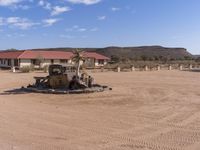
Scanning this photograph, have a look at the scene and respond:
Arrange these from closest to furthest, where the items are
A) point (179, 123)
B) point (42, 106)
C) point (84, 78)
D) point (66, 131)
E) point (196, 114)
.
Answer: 1. point (66, 131)
2. point (179, 123)
3. point (196, 114)
4. point (42, 106)
5. point (84, 78)

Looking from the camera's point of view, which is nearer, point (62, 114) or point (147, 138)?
point (147, 138)

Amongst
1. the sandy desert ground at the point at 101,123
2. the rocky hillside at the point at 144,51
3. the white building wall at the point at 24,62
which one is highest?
the rocky hillside at the point at 144,51

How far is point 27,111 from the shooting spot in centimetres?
1605

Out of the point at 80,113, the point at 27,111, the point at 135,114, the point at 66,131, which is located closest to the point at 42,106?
the point at 27,111

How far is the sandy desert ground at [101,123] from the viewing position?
33.7ft

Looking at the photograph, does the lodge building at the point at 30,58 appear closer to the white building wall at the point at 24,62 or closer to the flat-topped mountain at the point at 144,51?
the white building wall at the point at 24,62

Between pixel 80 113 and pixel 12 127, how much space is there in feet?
12.1

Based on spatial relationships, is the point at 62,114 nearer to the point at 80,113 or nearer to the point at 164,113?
Result: the point at 80,113

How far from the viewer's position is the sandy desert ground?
1027cm

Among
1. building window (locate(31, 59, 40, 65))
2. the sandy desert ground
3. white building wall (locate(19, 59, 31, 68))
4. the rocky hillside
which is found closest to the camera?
the sandy desert ground

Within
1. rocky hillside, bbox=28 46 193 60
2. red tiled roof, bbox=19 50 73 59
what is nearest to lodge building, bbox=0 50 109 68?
red tiled roof, bbox=19 50 73 59

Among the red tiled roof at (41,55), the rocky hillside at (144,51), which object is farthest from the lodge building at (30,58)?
the rocky hillside at (144,51)

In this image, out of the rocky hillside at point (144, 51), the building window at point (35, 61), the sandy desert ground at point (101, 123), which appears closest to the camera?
the sandy desert ground at point (101, 123)

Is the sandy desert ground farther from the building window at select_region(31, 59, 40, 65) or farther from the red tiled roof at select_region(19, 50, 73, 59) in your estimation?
the building window at select_region(31, 59, 40, 65)
